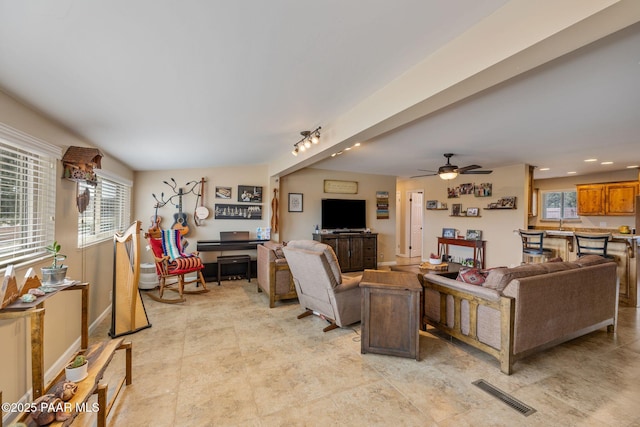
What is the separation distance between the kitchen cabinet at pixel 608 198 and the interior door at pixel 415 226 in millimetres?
3937

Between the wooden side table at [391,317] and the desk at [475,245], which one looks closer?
the wooden side table at [391,317]

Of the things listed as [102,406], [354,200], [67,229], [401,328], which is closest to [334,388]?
[401,328]

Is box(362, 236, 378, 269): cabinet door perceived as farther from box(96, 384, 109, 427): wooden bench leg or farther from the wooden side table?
box(96, 384, 109, 427): wooden bench leg

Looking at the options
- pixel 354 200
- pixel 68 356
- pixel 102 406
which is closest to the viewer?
pixel 102 406

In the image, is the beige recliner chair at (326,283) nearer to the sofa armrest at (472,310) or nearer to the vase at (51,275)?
the sofa armrest at (472,310)

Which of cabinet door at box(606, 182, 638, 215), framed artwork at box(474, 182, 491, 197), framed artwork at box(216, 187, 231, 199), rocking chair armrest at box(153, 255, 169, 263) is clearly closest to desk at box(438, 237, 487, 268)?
framed artwork at box(474, 182, 491, 197)

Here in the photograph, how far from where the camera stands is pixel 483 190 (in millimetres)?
6152

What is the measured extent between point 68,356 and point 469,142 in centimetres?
519

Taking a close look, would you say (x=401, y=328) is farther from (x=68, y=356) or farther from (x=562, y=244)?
(x=562, y=244)

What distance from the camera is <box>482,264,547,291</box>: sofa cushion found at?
233 centimetres

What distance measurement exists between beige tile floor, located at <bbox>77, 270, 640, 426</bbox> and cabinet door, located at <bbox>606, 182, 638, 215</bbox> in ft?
15.5

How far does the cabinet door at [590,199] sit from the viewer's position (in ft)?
22.0

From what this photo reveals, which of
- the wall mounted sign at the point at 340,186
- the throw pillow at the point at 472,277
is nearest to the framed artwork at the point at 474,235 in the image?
the wall mounted sign at the point at 340,186

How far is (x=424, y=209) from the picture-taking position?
754 centimetres
